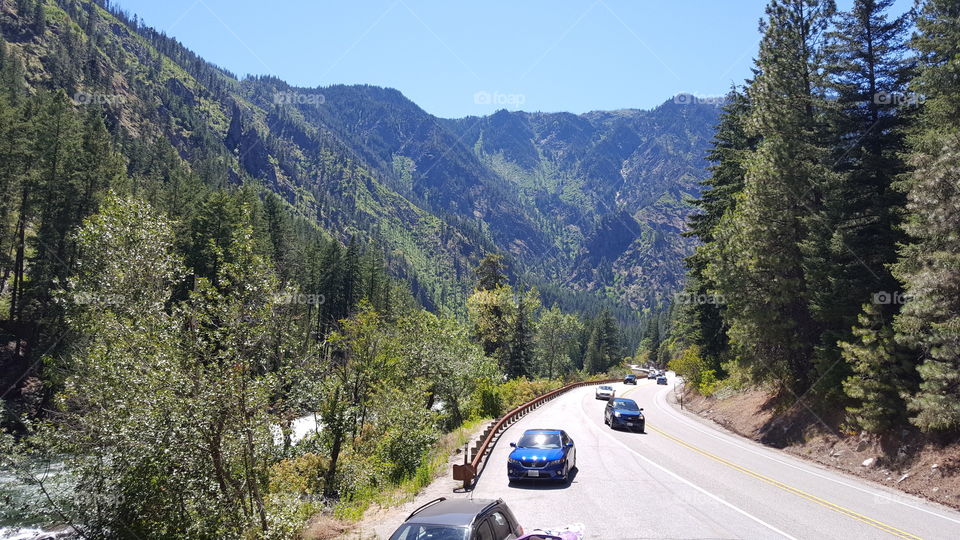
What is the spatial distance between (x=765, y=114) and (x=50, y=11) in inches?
9828

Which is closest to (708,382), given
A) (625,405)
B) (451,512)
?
(625,405)

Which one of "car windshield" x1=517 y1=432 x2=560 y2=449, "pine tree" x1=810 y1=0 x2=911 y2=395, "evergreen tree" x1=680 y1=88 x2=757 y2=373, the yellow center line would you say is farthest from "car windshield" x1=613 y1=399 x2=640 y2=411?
"car windshield" x1=517 y1=432 x2=560 y2=449

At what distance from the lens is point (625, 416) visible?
Result: 87.2 ft

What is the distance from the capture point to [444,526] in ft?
22.1

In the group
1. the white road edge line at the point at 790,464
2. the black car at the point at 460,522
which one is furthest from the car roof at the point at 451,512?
the white road edge line at the point at 790,464

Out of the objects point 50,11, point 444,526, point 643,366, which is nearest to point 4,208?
point 444,526

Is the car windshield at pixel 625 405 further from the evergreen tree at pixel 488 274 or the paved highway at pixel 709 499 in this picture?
the evergreen tree at pixel 488 274

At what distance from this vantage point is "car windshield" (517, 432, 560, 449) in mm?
15827

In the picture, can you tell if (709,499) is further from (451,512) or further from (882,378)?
(882,378)

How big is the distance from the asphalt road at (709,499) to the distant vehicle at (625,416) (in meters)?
4.24

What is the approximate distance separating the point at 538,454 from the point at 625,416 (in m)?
13.1

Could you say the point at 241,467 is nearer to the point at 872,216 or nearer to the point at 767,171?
the point at 872,216

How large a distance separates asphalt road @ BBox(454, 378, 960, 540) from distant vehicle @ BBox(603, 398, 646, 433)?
4236mm

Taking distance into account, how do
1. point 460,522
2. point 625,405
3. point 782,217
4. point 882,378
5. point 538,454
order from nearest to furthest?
point 460,522 < point 538,454 < point 882,378 < point 782,217 < point 625,405
